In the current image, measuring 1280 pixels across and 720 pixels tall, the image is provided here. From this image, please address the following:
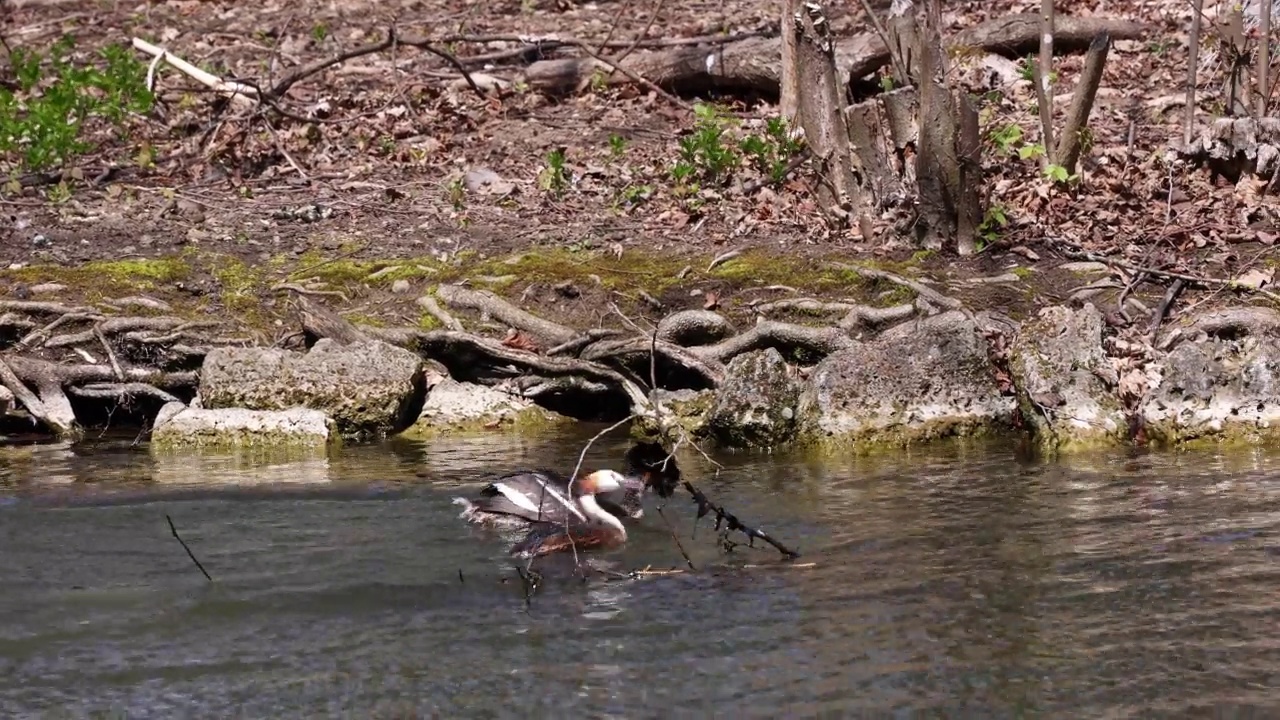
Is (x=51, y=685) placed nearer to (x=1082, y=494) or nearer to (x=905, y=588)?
(x=905, y=588)

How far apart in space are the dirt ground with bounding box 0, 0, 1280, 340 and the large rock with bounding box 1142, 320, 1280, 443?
47.1 inches

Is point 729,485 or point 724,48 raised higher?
point 724,48

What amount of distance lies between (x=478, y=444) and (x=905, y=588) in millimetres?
4324

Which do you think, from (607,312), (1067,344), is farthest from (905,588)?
(607,312)

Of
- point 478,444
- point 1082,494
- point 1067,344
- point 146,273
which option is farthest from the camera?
point 146,273

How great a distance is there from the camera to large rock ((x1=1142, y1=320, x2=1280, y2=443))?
29.3 feet

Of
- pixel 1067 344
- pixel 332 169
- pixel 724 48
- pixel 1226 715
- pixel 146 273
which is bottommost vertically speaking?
pixel 1226 715

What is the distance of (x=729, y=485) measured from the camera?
8.33 m

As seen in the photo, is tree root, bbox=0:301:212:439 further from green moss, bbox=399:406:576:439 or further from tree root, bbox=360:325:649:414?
green moss, bbox=399:406:576:439

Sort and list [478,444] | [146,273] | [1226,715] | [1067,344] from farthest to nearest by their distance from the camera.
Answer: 1. [146,273]
2. [478,444]
3. [1067,344]
4. [1226,715]

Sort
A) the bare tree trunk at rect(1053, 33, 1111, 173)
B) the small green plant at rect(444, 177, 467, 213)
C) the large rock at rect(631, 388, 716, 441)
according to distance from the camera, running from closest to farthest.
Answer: the large rock at rect(631, 388, 716, 441) → the bare tree trunk at rect(1053, 33, 1111, 173) → the small green plant at rect(444, 177, 467, 213)

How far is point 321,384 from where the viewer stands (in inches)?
396

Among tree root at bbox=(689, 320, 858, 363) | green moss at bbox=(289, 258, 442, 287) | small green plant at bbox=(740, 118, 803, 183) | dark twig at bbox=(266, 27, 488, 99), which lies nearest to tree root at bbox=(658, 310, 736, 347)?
tree root at bbox=(689, 320, 858, 363)

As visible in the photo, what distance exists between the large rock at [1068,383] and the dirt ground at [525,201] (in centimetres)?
99
